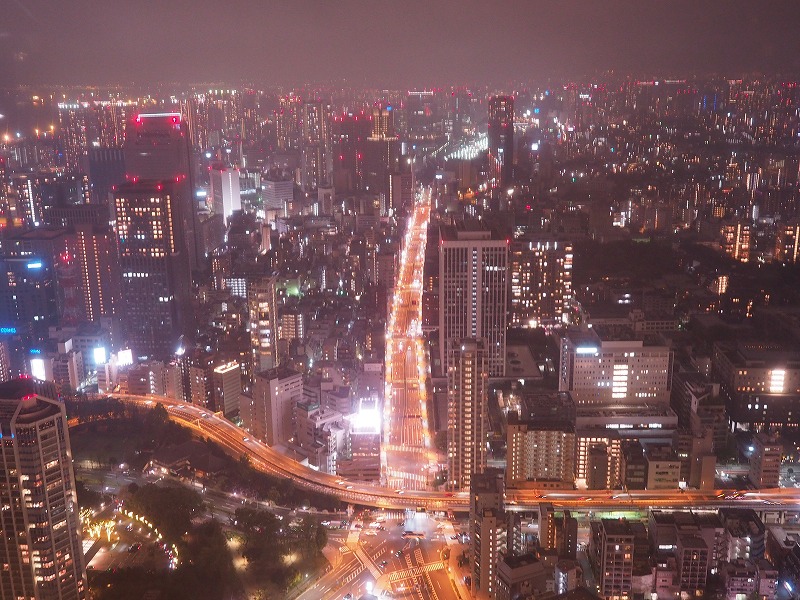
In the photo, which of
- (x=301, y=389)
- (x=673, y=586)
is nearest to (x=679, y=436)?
(x=673, y=586)

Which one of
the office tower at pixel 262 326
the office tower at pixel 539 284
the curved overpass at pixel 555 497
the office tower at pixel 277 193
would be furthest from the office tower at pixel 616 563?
the office tower at pixel 277 193

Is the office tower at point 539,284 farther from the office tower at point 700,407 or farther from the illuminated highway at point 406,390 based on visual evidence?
the office tower at point 700,407

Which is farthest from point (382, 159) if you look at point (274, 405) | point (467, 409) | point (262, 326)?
point (467, 409)

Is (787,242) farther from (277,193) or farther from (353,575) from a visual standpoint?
(277,193)

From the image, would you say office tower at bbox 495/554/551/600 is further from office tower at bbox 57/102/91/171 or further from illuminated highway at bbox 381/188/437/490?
office tower at bbox 57/102/91/171

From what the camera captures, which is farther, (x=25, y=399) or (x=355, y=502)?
(x=355, y=502)

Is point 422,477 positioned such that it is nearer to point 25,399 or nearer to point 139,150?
point 25,399

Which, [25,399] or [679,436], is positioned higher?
[25,399]
